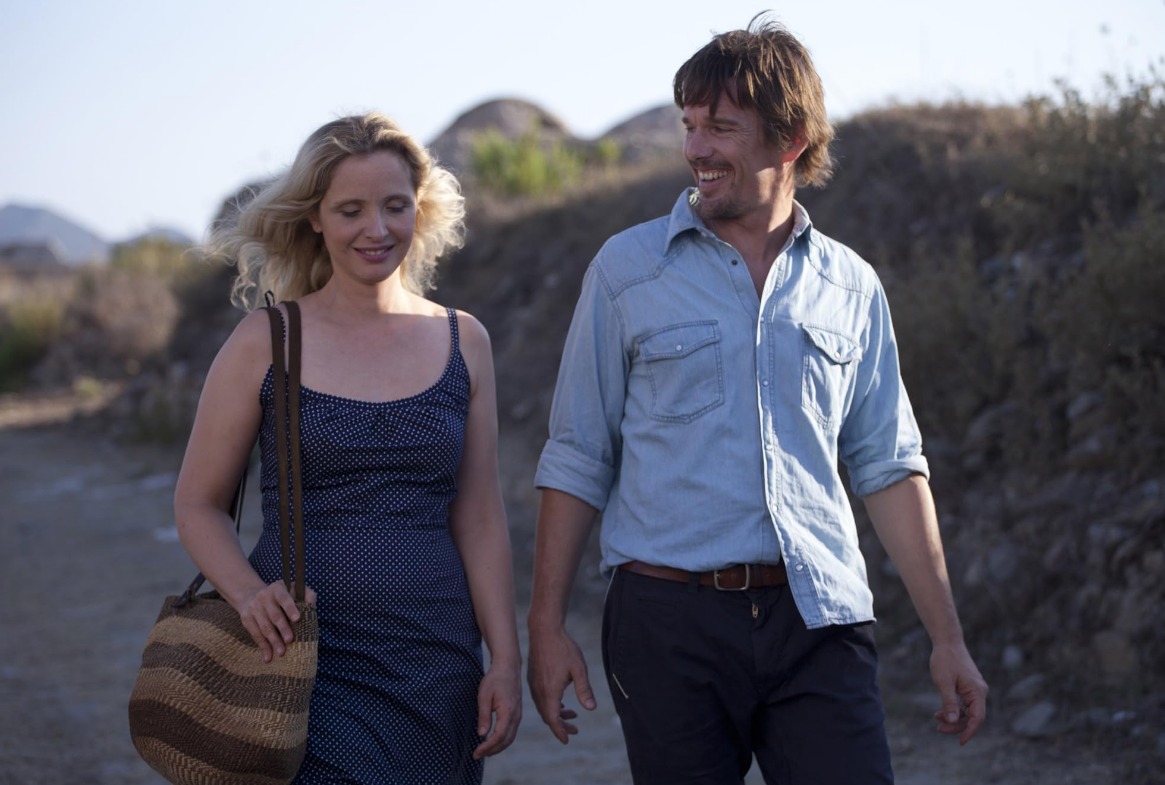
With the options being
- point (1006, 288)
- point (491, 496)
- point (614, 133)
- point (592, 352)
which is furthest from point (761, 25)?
point (614, 133)

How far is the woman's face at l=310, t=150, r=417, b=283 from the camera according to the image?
9.29 feet

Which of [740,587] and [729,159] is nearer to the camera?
[740,587]

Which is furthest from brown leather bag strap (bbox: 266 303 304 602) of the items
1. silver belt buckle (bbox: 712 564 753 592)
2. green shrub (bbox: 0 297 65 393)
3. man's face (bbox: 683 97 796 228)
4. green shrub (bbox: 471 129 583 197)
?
green shrub (bbox: 0 297 65 393)

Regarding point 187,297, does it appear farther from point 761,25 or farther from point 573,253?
point 761,25

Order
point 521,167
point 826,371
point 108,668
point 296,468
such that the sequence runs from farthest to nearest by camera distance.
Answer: point 521,167 → point 108,668 → point 826,371 → point 296,468

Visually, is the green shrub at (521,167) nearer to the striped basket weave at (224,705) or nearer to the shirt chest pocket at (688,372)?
the shirt chest pocket at (688,372)

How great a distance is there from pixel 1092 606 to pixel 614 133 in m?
18.5

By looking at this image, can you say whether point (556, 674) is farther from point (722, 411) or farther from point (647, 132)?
point (647, 132)

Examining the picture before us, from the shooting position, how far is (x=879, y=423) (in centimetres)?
302

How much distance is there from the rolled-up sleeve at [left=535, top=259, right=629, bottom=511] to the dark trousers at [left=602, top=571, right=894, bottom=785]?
0.27m

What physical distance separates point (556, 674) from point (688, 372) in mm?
713

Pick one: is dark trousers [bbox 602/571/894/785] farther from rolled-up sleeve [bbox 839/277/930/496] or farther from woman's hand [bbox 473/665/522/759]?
rolled-up sleeve [bbox 839/277/930/496]

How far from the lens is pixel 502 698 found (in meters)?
2.82

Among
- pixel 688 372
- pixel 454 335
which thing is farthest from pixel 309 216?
pixel 688 372
